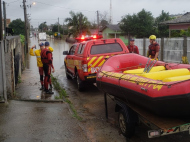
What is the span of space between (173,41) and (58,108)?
36.3 ft

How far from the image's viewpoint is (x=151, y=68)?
21.0ft

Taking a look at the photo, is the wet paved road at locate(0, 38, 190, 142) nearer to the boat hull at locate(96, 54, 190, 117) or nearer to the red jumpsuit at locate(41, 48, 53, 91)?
the boat hull at locate(96, 54, 190, 117)

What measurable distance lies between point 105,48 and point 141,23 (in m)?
27.0

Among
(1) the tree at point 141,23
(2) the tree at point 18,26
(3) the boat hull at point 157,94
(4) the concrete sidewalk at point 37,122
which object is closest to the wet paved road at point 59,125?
(4) the concrete sidewalk at point 37,122

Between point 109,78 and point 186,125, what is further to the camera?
point 109,78

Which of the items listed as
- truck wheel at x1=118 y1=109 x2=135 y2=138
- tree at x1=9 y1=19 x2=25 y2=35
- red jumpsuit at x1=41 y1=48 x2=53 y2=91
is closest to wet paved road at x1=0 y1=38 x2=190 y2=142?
truck wheel at x1=118 y1=109 x2=135 y2=138

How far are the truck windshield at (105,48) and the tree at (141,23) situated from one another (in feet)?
86.6

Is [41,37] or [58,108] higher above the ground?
[41,37]

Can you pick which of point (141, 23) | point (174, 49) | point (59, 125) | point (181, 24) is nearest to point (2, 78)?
point (59, 125)

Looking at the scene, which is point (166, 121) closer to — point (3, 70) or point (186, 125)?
point (186, 125)

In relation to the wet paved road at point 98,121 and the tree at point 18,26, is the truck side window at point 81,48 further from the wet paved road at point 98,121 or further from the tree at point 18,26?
the tree at point 18,26

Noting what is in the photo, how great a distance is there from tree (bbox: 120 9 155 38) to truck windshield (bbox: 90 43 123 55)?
26.4 metres

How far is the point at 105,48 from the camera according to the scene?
31.8 feet

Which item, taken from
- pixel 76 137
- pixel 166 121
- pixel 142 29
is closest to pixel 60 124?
pixel 76 137
